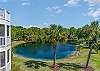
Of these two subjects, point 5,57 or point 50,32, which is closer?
point 5,57

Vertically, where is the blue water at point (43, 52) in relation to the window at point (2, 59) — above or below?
below

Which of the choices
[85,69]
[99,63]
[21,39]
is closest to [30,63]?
[85,69]

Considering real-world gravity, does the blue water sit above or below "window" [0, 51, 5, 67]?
below

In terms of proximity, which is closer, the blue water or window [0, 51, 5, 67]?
window [0, 51, 5, 67]

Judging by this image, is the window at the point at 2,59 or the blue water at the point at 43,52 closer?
the window at the point at 2,59

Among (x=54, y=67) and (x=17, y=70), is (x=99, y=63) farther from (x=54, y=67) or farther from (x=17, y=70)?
(x=17, y=70)

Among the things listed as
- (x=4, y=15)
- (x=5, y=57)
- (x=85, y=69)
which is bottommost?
(x=85, y=69)

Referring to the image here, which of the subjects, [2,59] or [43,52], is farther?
[43,52]

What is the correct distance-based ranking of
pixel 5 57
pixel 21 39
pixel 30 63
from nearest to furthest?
1. pixel 5 57
2. pixel 30 63
3. pixel 21 39

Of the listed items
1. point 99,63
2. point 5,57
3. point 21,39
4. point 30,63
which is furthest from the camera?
point 21,39

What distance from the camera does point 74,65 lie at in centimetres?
4797

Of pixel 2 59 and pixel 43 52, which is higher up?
pixel 2 59

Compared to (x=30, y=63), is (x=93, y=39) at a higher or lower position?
higher

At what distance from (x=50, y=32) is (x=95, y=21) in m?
9.05
